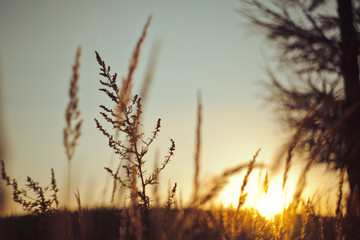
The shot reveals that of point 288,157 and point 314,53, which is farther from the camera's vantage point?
point 314,53

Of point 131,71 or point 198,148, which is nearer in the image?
point 198,148

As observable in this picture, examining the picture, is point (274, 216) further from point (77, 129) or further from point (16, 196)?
point (16, 196)

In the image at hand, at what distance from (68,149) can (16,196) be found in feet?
2.11

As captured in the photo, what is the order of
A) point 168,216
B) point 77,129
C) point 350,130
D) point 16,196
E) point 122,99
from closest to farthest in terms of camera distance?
point 122,99 → point 168,216 → point 77,129 → point 16,196 → point 350,130

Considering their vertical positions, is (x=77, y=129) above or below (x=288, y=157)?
above

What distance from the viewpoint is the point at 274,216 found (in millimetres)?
2096

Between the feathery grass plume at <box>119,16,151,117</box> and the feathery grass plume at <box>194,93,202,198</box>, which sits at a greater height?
the feathery grass plume at <box>119,16,151,117</box>

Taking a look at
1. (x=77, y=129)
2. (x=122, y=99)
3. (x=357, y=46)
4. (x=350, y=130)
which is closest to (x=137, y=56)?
(x=122, y=99)

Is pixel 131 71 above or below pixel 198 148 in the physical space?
above

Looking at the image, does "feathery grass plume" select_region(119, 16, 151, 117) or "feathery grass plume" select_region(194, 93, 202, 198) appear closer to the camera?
"feathery grass plume" select_region(194, 93, 202, 198)

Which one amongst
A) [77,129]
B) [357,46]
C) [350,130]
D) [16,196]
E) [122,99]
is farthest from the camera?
[357,46]

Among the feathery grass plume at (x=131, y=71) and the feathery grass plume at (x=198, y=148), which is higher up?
the feathery grass plume at (x=131, y=71)

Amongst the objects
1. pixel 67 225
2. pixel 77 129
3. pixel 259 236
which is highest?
pixel 77 129

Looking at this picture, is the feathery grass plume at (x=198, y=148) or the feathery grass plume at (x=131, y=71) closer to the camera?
the feathery grass plume at (x=198, y=148)
